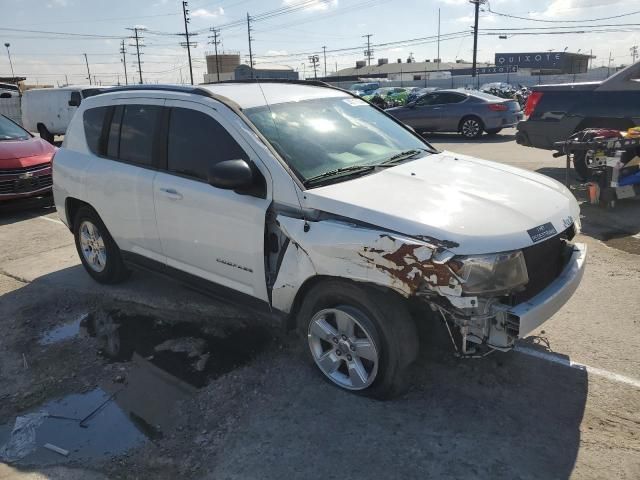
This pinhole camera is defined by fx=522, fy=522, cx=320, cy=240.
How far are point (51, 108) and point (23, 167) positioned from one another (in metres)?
12.0

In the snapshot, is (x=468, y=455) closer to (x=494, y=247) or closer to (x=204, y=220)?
(x=494, y=247)

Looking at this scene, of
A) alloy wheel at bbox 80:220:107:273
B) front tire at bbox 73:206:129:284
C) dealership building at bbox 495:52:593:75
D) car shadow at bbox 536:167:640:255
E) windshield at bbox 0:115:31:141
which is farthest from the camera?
dealership building at bbox 495:52:593:75

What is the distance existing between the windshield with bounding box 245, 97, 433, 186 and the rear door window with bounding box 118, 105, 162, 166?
1033mm

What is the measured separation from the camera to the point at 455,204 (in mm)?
3039

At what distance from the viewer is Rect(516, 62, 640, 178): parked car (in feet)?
27.3

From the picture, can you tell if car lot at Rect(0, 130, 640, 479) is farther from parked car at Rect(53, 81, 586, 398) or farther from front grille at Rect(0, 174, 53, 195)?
front grille at Rect(0, 174, 53, 195)

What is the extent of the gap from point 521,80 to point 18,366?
64.4 meters

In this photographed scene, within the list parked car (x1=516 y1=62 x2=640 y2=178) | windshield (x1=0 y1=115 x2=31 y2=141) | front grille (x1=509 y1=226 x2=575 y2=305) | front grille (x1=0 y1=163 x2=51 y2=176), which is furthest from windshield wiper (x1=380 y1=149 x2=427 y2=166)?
windshield (x1=0 y1=115 x2=31 y2=141)

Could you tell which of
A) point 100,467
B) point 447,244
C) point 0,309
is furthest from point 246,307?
point 0,309

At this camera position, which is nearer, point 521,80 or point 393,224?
point 393,224

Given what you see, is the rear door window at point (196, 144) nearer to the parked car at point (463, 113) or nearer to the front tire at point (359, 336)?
the front tire at point (359, 336)

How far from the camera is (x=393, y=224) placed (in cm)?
283

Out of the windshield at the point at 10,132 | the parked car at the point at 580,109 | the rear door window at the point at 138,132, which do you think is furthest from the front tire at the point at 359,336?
the windshield at the point at 10,132

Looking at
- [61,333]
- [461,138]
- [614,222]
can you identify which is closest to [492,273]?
[61,333]
